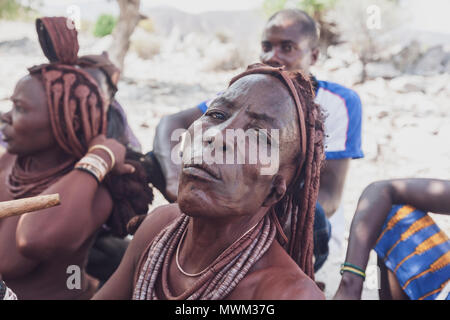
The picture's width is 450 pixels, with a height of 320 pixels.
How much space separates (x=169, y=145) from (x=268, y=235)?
5.55 feet

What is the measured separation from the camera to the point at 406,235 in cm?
235

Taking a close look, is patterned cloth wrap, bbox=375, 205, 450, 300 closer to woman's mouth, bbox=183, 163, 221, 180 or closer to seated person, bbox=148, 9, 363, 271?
seated person, bbox=148, 9, 363, 271

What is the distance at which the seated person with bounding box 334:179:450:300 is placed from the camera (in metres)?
2.25

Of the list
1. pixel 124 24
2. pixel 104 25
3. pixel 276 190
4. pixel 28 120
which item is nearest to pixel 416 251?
pixel 276 190

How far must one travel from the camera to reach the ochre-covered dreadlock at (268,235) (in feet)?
4.82

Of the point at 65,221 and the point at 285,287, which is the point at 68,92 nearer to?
the point at 65,221

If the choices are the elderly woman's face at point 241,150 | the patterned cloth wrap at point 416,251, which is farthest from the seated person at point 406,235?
the elderly woman's face at point 241,150

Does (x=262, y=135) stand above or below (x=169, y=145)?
above

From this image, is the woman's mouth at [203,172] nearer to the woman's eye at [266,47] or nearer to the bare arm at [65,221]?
the bare arm at [65,221]

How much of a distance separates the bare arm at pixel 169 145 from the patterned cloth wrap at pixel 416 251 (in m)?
1.25

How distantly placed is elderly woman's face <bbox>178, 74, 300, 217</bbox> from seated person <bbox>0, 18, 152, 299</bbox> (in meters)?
1.22
